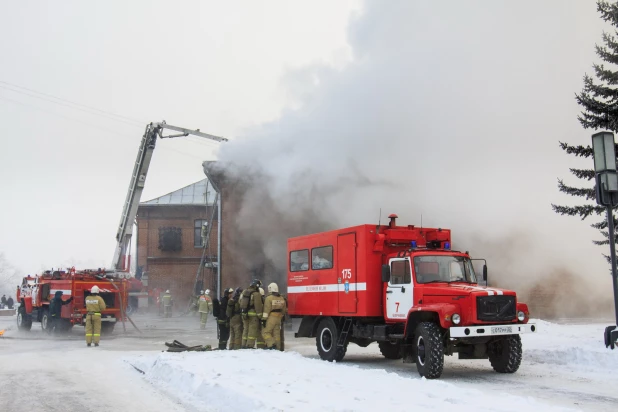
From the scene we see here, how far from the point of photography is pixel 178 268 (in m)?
41.2

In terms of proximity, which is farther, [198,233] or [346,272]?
[198,233]

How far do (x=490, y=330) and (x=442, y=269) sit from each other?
1.52m

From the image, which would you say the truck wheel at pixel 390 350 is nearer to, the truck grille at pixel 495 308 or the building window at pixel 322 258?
the building window at pixel 322 258

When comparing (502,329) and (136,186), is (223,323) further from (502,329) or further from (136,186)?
(136,186)

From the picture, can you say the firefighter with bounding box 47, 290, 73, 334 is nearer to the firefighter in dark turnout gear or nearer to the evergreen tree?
the firefighter in dark turnout gear

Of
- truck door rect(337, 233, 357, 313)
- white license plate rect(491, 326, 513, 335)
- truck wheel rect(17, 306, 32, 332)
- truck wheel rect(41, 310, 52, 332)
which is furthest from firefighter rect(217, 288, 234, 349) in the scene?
truck wheel rect(17, 306, 32, 332)

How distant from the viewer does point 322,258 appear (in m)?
12.7

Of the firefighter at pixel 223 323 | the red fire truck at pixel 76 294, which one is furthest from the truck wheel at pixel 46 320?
the firefighter at pixel 223 323

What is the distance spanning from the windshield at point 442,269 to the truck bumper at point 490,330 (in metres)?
1.27

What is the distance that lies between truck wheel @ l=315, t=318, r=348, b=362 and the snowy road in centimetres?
55

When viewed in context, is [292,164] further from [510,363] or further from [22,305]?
[510,363]

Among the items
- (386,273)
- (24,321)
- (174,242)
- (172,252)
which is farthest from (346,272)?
(172,252)

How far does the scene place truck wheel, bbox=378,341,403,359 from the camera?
41.2 feet

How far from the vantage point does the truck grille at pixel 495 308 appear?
9574mm
